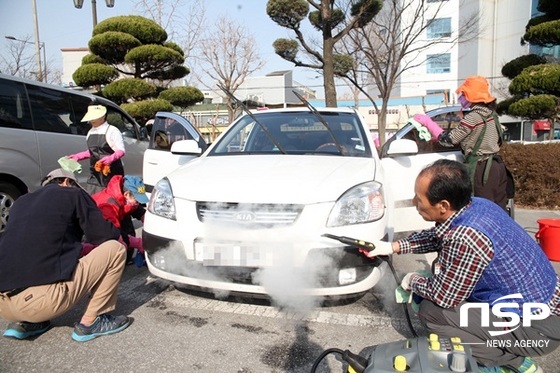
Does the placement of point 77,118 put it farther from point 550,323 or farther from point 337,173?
point 550,323

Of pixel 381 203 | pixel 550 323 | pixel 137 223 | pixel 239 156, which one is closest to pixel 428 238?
pixel 381 203

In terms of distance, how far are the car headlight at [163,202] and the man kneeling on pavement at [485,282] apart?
1.56m

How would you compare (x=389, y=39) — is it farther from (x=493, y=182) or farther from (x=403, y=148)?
(x=403, y=148)

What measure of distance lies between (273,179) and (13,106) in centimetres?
414

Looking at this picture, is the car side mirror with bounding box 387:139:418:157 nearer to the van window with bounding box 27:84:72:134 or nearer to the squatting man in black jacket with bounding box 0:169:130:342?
the squatting man in black jacket with bounding box 0:169:130:342

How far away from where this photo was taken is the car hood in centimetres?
245

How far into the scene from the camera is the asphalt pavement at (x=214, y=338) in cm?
218

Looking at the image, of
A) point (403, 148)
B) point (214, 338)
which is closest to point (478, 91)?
point (403, 148)

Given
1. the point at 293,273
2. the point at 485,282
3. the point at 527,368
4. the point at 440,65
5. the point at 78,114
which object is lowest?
the point at 527,368

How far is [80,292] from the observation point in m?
2.38

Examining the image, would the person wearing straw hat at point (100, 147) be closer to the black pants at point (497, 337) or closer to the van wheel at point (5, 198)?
the van wheel at point (5, 198)

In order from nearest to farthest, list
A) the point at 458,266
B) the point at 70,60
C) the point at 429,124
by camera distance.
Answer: the point at 458,266, the point at 429,124, the point at 70,60

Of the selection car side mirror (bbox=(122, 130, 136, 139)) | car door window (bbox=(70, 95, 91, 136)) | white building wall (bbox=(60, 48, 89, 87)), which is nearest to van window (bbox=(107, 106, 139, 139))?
car side mirror (bbox=(122, 130, 136, 139))

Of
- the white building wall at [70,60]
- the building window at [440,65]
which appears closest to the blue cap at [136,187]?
the white building wall at [70,60]
